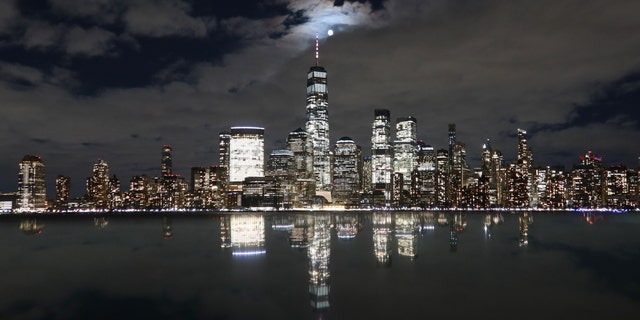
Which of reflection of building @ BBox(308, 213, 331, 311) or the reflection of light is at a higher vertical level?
reflection of building @ BBox(308, 213, 331, 311)

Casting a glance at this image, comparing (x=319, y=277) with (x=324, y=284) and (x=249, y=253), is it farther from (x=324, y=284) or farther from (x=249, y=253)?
(x=249, y=253)

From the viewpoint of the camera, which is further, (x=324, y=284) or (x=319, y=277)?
(x=319, y=277)

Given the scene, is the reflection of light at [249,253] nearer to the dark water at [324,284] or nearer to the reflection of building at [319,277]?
the dark water at [324,284]

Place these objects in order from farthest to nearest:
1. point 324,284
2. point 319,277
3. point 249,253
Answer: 1. point 249,253
2. point 319,277
3. point 324,284

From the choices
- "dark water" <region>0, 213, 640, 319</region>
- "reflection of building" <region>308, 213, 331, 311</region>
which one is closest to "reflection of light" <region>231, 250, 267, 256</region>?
"dark water" <region>0, 213, 640, 319</region>

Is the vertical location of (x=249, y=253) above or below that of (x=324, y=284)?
below

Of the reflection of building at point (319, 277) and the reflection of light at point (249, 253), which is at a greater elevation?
the reflection of building at point (319, 277)

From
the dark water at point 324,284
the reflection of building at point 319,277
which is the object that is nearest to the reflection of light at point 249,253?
the dark water at point 324,284

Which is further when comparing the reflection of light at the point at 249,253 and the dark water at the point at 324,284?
the reflection of light at the point at 249,253

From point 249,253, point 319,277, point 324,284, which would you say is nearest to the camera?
point 324,284

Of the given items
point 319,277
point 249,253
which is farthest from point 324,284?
point 249,253

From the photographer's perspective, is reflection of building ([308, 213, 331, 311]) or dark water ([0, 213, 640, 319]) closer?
dark water ([0, 213, 640, 319])

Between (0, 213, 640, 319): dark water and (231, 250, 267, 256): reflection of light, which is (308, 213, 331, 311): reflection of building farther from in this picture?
(231, 250, 267, 256): reflection of light

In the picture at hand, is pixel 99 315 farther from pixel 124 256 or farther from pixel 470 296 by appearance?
pixel 124 256
